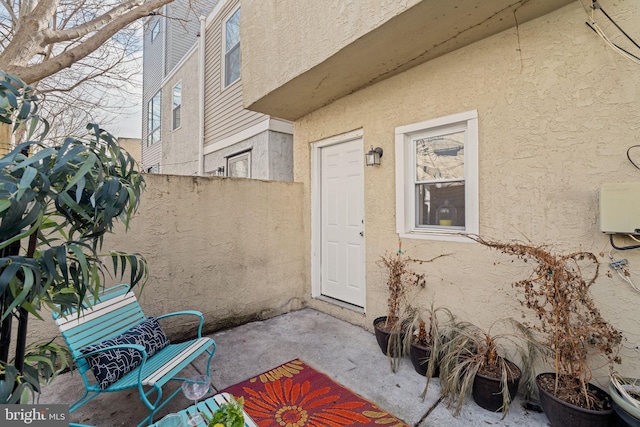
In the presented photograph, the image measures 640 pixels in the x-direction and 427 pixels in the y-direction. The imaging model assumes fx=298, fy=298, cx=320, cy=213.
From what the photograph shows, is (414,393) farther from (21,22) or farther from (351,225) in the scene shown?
(21,22)

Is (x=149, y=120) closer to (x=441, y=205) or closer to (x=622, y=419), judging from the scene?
(x=441, y=205)

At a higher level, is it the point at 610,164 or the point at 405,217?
the point at 610,164

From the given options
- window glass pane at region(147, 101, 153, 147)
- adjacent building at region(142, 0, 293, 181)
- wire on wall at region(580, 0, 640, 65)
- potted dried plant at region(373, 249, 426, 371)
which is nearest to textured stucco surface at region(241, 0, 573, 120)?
wire on wall at region(580, 0, 640, 65)

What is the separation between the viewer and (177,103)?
29.7 feet

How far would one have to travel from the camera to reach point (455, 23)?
2539 millimetres

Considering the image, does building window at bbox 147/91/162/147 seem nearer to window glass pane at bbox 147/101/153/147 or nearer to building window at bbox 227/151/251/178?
window glass pane at bbox 147/101/153/147

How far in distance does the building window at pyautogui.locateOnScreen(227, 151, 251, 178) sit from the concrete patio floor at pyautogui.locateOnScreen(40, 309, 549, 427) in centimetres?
332

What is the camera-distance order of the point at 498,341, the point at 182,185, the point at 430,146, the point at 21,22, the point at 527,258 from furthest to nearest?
the point at 21,22
the point at 182,185
the point at 430,146
the point at 498,341
the point at 527,258

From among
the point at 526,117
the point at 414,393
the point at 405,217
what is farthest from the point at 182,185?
the point at 526,117

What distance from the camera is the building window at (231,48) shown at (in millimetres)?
6457

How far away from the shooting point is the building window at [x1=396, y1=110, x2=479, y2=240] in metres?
2.89

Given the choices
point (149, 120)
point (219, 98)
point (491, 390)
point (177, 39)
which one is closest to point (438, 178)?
point (491, 390)

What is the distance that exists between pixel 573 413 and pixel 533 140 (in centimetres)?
200

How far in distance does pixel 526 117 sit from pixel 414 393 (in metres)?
2.54
